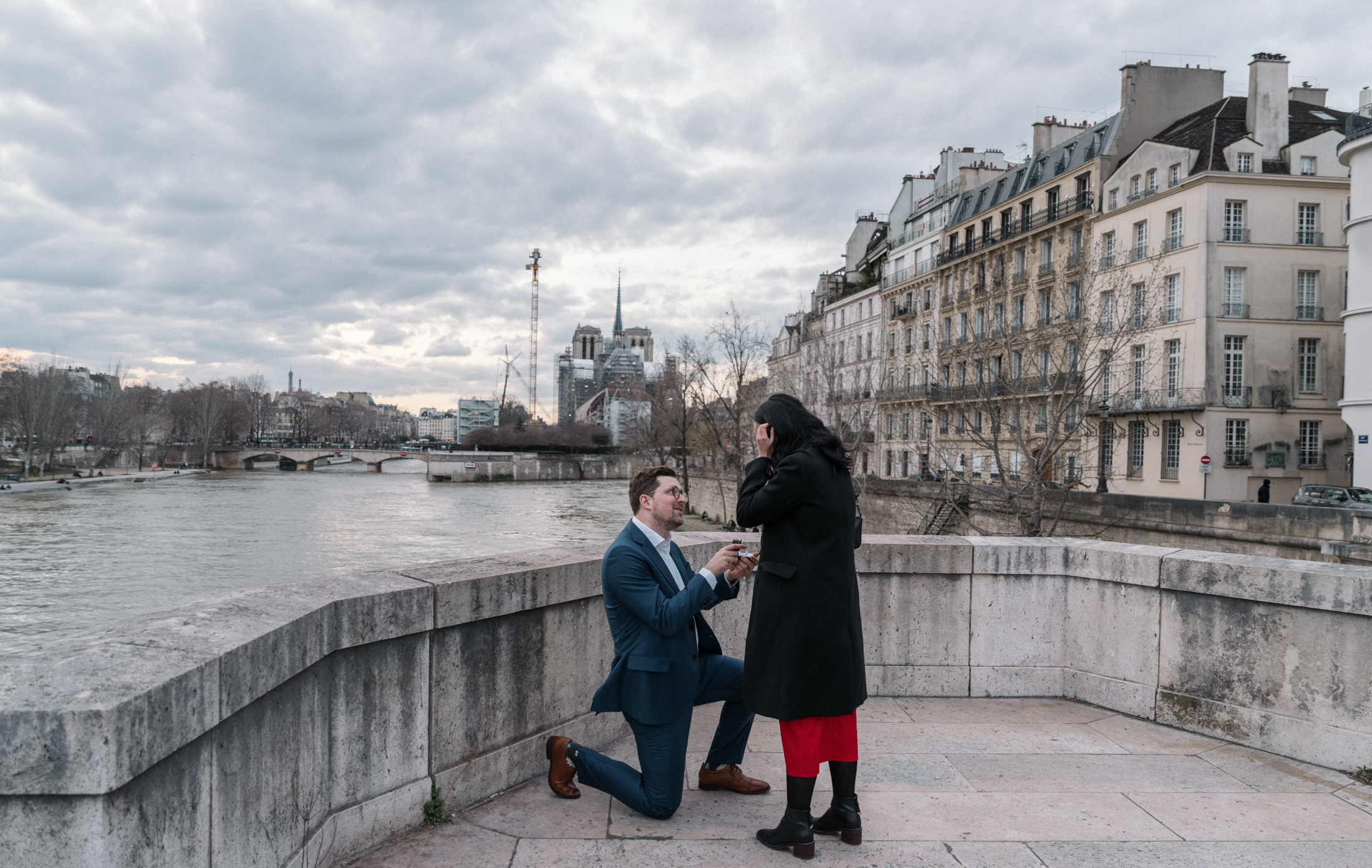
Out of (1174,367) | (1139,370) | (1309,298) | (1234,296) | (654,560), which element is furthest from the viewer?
(1174,367)

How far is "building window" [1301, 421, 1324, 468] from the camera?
27.9m

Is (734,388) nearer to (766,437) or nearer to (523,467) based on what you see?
(766,437)

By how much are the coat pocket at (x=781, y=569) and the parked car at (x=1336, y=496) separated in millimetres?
21748

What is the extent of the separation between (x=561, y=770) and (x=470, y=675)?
546 mm

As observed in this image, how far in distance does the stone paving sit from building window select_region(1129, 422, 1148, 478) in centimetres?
2868

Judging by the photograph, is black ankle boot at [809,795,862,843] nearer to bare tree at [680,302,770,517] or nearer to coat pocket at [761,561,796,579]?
coat pocket at [761,561,796,579]

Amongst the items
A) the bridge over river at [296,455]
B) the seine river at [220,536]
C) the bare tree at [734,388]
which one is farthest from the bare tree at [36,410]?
the bare tree at [734,388]

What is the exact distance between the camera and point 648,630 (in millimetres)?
3141

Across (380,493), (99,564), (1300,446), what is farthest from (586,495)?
(1300,446)

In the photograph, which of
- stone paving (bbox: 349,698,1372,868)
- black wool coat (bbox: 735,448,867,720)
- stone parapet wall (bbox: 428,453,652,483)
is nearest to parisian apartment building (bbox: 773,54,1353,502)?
stone paving (bbox: 349,698,1372,868)

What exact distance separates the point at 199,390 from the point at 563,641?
4916 inches

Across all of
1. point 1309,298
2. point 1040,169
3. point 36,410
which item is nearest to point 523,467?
point 36,410

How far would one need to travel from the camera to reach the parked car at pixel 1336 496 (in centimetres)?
2034

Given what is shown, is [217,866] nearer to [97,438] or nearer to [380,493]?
[380,493]
